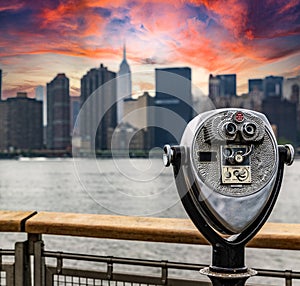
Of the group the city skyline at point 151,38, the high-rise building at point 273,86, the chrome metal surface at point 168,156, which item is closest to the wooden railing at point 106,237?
the chrome metal surface at point 168,156

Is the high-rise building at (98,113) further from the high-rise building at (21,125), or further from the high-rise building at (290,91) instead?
the high-rise building at (290,91)

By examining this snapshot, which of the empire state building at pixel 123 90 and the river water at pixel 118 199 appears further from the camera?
the empire state building at pixel 123 90

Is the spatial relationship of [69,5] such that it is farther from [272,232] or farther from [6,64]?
[272,232]

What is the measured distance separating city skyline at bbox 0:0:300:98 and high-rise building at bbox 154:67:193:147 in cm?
18

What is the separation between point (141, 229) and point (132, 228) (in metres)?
0.03

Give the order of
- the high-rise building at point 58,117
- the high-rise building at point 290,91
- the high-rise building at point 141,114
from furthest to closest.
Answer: the high-rise building at point 290,91 → the high-rise building at point 58,117 → the high-rise building at point 141,114

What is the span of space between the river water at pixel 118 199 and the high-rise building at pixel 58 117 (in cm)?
57

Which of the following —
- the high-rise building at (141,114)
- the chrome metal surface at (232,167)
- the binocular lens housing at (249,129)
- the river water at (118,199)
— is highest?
the high-rise building at (141,114)

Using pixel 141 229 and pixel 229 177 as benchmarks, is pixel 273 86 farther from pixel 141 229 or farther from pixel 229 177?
pixel 229 177

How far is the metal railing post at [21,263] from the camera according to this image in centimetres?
180

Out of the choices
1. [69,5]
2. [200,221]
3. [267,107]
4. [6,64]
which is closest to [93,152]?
[200,221]

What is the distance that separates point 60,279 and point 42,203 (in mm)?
38621

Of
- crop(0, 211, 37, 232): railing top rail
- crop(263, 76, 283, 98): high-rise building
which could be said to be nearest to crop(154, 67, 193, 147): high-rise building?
crop(0, 211, 37, 232): railing top rail

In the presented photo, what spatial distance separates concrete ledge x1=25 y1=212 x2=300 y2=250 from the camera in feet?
5.24
